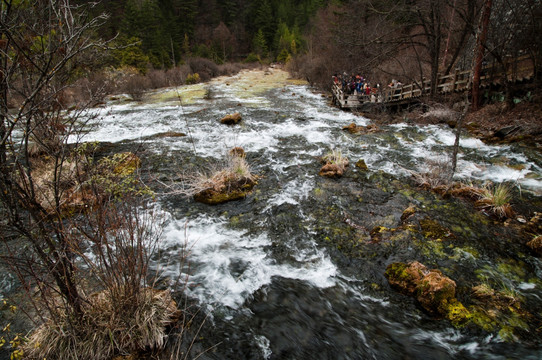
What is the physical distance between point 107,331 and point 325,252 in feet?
11.4

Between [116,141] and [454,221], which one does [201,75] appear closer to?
[116,141]

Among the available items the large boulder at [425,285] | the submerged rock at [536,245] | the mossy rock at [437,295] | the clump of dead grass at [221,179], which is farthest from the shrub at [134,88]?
the submerged rock at [536,245]

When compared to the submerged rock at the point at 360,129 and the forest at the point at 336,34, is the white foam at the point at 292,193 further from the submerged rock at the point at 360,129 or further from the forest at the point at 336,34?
the submerged rock at the point at 360,129

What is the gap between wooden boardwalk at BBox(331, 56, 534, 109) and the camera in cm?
1157

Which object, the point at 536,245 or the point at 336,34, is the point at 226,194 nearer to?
the point at 536,245

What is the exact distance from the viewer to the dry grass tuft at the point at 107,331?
270cm

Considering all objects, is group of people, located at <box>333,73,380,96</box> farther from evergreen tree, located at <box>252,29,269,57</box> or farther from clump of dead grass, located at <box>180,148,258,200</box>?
evergreen tree, located at <box>252,29,269,57</box>

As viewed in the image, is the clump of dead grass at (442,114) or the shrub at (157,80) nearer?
the clump of dead grass at (442,114)

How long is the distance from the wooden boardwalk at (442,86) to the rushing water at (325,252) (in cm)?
402

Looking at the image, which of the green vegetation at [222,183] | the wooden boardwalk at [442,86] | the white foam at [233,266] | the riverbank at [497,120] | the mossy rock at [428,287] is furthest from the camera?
the wooden boardwalk at [442,86]

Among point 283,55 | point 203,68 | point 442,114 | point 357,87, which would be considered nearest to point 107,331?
point 442,114

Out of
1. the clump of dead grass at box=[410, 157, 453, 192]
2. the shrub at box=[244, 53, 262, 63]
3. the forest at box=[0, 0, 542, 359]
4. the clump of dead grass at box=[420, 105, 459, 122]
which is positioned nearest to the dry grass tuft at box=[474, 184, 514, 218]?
the forest at box=[0, 0, 542, 359]

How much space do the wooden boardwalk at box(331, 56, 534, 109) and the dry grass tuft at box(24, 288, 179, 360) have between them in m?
12.5

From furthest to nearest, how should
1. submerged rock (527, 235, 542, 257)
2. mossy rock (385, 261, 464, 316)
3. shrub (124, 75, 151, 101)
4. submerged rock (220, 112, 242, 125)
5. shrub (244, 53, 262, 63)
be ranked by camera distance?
shrub (244, 53, 262, 63)
shrub (124, 75, 151, 101)
submerged rock (220, 112, 242, 125)
submerged rock (527, 235, 542, 257)
mossy rock (385, 261, 464, 316)
